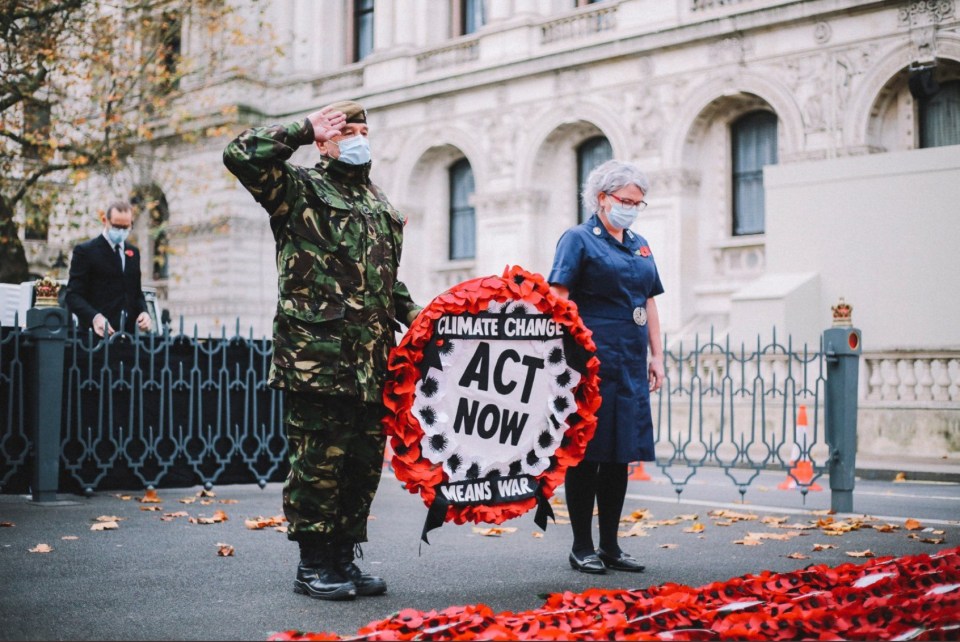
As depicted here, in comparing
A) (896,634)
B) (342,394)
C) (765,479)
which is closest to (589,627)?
(896,634)

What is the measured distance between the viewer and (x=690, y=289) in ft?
75.1

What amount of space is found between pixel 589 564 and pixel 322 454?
1766 mm

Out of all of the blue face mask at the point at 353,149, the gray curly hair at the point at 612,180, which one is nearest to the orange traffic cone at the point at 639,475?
the gray curly hair at the point at 612,180

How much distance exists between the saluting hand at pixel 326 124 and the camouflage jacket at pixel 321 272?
4 centimetres

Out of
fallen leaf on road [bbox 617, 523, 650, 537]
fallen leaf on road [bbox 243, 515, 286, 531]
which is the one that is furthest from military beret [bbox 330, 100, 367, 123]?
fallen leaf on road [bbox 617, 523, 650, 537]

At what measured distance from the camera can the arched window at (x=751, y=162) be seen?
22578mm

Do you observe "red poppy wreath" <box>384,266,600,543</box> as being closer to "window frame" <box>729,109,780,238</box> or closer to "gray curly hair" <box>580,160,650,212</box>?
"gray curly hair" <box>580,160,650,212</box>

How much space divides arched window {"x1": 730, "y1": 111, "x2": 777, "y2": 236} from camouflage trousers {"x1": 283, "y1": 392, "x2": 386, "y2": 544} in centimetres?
1855

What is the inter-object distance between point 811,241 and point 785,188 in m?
0.97

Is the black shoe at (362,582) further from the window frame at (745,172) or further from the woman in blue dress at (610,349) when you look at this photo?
the window frame at (745,172)

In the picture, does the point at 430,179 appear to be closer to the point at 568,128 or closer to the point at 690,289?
the point at 568,128

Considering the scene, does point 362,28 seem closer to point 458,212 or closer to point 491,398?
point 458,212

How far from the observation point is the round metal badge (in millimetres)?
6203

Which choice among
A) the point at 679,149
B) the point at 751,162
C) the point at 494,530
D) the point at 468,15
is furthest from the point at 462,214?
the point at 494,530
